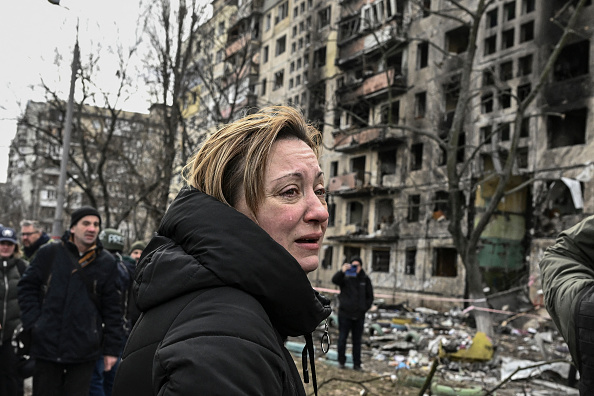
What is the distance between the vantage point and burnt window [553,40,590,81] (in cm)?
2606

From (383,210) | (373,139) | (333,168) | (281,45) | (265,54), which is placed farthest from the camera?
(265,54)

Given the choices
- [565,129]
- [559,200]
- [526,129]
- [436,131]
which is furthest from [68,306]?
[436,131]

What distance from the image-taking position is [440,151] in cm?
3209

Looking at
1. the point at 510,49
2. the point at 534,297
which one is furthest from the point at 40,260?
the point at 510,49

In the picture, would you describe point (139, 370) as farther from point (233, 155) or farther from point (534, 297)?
point (534, 297)

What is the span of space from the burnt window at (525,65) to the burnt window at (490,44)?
2.67 m

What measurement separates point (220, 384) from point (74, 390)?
4.51 metres

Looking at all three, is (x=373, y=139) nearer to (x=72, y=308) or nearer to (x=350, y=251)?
(x=350, y=251)

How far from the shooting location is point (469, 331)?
62.3 ft

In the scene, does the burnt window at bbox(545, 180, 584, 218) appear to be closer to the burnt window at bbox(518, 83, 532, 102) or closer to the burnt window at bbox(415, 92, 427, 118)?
the burnt window at bbox(518, 83, 532, 102)

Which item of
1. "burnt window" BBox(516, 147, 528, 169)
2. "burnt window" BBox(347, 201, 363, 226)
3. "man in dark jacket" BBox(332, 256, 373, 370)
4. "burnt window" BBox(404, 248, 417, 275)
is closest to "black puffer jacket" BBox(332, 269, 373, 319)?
"man in dark jacket" BBox(332, 256, 373, 370)

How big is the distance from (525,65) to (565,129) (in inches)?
152

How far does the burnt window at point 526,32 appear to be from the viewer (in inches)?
1098

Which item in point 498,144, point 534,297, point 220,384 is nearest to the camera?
point 220,384
